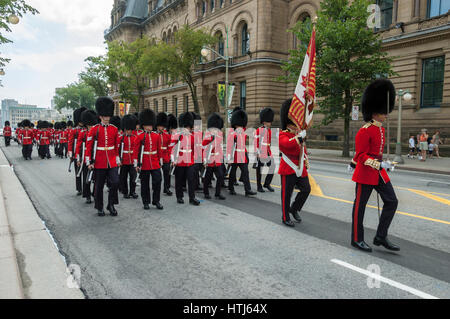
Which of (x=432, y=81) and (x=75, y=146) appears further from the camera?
(x=432, y=81)

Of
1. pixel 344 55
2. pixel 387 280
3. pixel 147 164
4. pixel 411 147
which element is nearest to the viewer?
pixel 387 280

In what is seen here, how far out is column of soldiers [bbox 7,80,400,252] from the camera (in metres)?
4.92

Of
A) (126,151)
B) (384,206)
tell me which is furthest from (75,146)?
(384,206)

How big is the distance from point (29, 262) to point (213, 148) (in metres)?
5.44

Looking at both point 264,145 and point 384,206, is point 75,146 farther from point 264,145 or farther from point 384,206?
point 384,206

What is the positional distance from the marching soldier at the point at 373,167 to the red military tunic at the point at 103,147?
190 inches

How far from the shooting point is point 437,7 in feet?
75.8

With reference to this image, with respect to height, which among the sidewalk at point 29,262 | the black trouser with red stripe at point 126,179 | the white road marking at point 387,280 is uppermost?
the black trouser with red stripe at point 126,179

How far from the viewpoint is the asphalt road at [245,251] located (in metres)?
3.75

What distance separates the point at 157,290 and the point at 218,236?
197 cm

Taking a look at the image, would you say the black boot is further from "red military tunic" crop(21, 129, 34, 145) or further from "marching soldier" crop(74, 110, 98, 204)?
"red military tunic" crop(21, 129, 34, 145)

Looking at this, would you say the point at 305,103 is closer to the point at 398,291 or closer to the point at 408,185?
the point at 398,291

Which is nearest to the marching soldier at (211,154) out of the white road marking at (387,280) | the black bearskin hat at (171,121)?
the black bearskin hat at (171,121)

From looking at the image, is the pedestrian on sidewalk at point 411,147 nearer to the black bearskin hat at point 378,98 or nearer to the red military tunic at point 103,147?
the black bearskin hat at point 378,98
